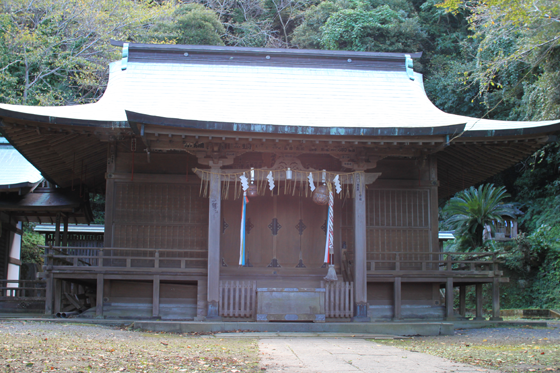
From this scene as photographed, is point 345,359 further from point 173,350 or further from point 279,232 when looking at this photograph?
point 279,232

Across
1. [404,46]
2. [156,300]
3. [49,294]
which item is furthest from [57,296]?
[404,46]

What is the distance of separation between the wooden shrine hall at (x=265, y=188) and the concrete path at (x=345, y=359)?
2.87 m

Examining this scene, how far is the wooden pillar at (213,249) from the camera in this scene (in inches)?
442

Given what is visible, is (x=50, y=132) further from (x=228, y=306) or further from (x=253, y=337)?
(x=253, y=337)

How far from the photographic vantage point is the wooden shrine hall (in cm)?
1116

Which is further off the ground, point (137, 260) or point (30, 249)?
point (30, 249)

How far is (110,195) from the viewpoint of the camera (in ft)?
41.8

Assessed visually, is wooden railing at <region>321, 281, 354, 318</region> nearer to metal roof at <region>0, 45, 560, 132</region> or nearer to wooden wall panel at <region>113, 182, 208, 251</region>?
wooden wall panel at <region>113, 182, 208, 251</region>

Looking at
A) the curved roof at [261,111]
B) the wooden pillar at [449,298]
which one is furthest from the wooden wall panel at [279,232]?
the wooden pillar at [449,298]

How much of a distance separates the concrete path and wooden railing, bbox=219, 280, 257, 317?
8.37 ft

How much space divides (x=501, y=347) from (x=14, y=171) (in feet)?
50.1

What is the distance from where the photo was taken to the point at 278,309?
1103cm

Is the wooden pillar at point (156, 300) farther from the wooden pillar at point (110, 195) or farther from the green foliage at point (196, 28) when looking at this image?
the green foliage at point (196, 28)

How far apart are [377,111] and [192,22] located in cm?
2366
